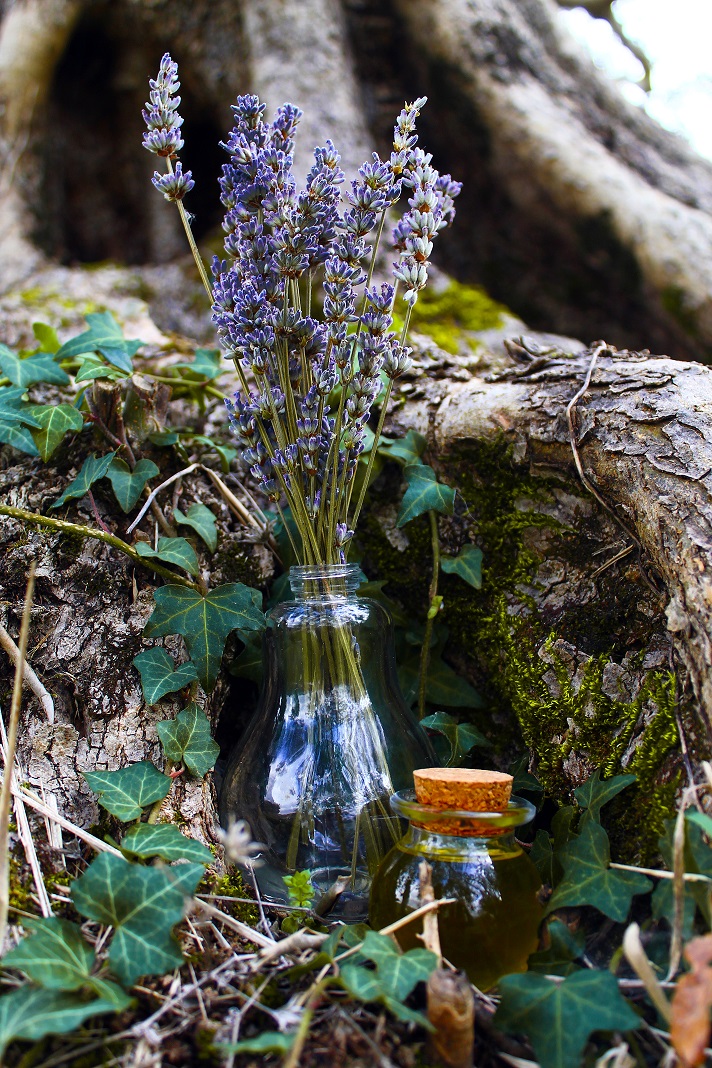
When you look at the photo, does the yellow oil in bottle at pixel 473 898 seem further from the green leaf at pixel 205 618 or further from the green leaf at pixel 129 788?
the green leaf at pixel 205 618

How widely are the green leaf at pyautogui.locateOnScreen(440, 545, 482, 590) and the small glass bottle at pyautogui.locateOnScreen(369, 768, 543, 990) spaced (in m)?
0.53

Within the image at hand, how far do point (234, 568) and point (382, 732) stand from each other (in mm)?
563

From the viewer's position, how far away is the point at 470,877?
3.35ft

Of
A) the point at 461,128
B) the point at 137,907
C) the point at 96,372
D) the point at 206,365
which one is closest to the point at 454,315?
the point at 461,128

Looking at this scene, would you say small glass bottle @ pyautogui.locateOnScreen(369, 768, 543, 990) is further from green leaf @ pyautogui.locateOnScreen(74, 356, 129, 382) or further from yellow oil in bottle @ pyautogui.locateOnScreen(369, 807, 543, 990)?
green leaf @ pyautogui.locateOnScreen(74, 356, 129, 382)

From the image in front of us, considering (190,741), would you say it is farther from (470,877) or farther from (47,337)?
(47,337)

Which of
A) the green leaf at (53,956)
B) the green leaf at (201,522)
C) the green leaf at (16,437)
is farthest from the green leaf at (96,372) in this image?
the green leaf at (53,956)

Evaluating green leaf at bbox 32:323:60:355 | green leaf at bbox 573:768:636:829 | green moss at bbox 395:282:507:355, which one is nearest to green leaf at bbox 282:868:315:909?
green leaf at bbox 573:768:636:829

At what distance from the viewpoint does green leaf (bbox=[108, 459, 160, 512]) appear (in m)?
1.52

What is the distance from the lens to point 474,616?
5.26ft

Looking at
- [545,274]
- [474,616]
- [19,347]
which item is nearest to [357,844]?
[474,616]

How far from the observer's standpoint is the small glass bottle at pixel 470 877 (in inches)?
39.3

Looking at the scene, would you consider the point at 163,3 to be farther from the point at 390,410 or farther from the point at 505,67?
the point at 390,410

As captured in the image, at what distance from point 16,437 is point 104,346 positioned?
32cm
